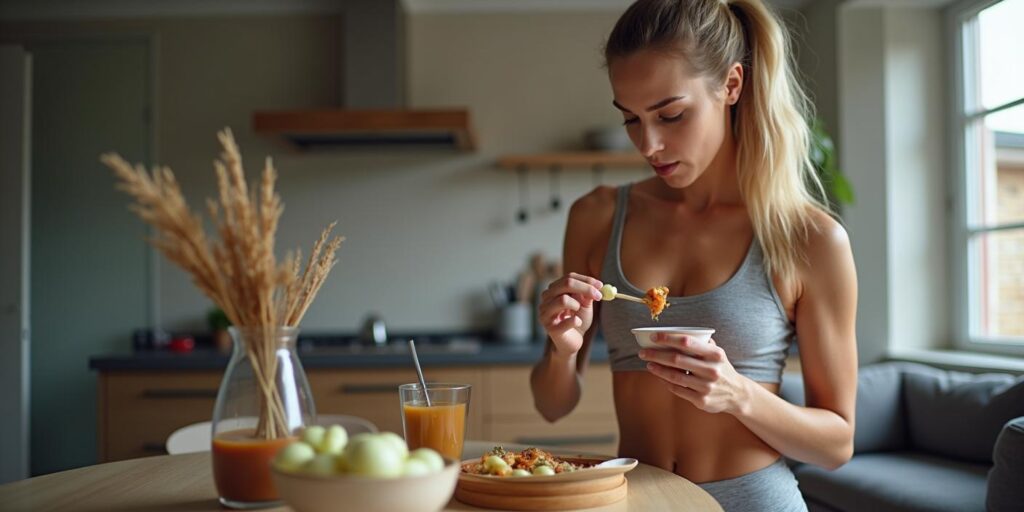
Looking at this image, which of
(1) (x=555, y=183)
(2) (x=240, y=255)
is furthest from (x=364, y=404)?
(2) (x=240, y=255)

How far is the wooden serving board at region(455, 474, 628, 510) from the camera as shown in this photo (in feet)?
3.47

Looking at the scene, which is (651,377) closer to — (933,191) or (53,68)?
(933,191)

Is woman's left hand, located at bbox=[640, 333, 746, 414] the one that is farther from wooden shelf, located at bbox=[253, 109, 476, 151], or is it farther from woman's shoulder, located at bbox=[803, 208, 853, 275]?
wooden shelf, located at bbox=[253, 109, 476, 151]

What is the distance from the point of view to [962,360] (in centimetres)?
324

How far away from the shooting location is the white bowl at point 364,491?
791mm

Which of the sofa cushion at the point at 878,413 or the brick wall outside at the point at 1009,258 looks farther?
the brick wall outside at the point at 1009,258

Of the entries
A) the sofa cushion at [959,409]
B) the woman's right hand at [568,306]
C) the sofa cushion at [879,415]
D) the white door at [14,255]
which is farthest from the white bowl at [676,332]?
the white door at [14,255]

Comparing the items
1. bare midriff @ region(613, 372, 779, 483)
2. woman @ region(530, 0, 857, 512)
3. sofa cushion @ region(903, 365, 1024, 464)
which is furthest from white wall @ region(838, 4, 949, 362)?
bare midriff @ region(613, 372, 779, 483)

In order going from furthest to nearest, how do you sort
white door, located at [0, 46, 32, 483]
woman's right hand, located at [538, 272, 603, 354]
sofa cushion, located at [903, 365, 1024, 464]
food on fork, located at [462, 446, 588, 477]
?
white door, located at [0, 46, 32, 483] < sofa cushion, located at [903, 365, 1024, 464] < woman's right hand, located at [538, 272, 603, 354] < food on fork, located at [462, 446, 588, 477]

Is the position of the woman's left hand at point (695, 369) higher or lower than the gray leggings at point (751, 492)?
higher

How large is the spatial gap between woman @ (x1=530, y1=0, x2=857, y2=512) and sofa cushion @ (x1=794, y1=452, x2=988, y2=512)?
114 centimetres

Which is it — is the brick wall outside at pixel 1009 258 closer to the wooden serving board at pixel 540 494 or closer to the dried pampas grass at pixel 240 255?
the wooden serving board at pixel 540 494

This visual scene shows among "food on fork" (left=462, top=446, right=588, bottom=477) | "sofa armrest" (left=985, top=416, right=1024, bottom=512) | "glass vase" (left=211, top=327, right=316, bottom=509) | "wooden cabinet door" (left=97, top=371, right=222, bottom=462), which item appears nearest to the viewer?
"glass vase" (left=211, top=327, right=316, bottom=509)

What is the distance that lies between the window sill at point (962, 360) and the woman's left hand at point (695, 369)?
2267 mm
